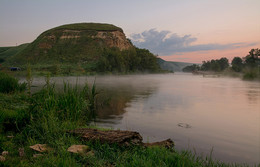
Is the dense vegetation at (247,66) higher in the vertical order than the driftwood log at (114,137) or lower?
higher

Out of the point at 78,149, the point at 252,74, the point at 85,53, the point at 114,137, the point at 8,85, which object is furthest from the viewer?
the point at 85,53

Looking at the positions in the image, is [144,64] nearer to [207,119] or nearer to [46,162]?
[207,119]

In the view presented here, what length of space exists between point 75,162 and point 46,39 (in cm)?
10525

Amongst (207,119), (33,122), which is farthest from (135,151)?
(207,119)

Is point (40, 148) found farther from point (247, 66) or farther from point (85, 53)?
point (85, 53)

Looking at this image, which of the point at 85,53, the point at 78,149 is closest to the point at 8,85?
the point at 78,149

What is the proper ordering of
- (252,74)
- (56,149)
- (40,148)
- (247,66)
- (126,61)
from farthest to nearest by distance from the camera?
(126,61), (247,66), (252,74), (56,149), (40,148)

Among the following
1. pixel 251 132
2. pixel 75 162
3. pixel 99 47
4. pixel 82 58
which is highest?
pixel 99 47

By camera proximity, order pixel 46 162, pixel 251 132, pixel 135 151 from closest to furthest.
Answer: pixel 46 162
pixel 135 151
pixel 251 132

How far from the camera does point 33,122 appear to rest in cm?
520

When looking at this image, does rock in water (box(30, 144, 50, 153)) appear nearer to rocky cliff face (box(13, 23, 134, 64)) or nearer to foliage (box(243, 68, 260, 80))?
foliage (box(243, 68, 260, 80))

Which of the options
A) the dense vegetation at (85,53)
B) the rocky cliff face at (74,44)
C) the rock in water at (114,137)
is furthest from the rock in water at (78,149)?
the rocky cliff face at (74,44)

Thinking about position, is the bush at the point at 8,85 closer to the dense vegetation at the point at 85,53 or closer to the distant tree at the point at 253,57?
the dense vegetation at the point at 85,53

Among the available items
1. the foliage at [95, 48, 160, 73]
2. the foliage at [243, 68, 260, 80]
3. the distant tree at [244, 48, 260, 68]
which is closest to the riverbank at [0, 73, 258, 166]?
the foliage at [243, 68, 260, 80]
